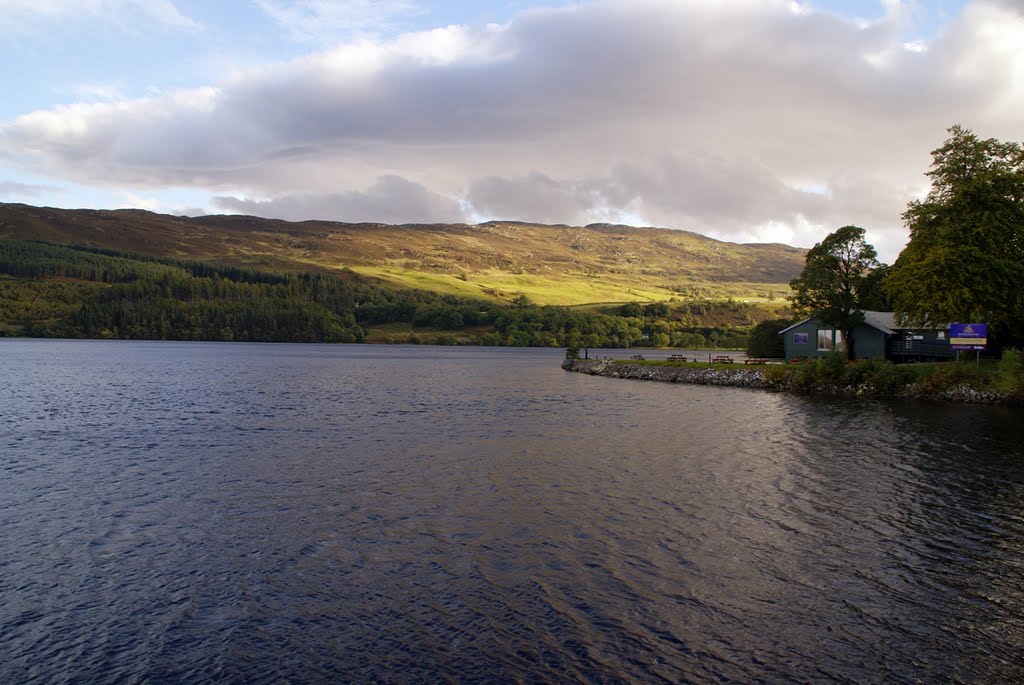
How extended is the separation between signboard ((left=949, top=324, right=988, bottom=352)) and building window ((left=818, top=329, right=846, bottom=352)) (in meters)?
17.8

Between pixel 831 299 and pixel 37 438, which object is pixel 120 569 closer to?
pixel 37 438

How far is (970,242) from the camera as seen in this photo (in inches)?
2153

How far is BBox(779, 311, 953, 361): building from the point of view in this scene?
68.2 m

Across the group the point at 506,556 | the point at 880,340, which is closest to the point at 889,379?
the point at 880,340

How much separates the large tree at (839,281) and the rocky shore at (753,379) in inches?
327

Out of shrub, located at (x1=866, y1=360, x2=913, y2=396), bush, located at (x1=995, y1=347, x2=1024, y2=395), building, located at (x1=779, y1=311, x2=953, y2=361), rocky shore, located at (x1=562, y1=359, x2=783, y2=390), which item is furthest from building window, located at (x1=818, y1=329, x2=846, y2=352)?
bush, located at (x1=995, y1=347, x2=1024, y2=395)

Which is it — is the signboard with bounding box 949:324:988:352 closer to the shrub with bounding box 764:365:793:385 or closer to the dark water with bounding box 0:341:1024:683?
the shrub with bounding box 764:365:793:385

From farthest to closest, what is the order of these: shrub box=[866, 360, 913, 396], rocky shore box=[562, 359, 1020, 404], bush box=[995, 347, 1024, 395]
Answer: shrub box=[866, 360, 913, 396] → rocky shore box=[562, 359, 1020, 404] → bush box=[995, 347, 1024, 395]

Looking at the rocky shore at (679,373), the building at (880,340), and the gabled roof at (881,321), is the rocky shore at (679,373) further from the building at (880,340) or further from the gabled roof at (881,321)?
the gabled roof at (881,321)

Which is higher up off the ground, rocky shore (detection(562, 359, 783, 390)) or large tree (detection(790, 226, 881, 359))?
large tree (detection(790, 226, 881, 359))

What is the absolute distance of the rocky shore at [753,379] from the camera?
5381 centimetres

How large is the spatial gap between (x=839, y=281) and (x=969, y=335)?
17.0 metres

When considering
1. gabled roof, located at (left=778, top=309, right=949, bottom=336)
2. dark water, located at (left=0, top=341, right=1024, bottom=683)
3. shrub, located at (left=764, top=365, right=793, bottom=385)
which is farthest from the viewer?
gabled roof, located at (left=778, top=309, right=949, bottom=336)

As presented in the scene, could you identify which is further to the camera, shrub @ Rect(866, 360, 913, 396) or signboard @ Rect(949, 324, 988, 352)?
shrub @ Rect(866, 360, 913, 396)
